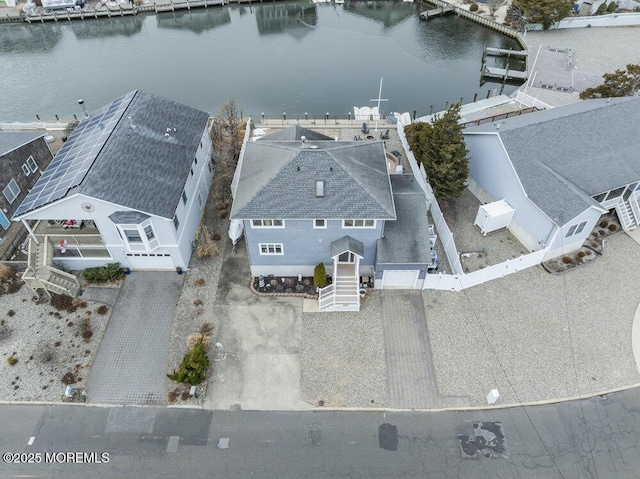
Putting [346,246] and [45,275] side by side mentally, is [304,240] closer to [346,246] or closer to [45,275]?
[346,246]

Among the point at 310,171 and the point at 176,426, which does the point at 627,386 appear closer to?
the point at 310,171

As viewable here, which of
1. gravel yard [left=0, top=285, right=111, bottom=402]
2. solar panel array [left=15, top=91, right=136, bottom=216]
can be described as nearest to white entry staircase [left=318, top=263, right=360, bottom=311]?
gravel yard [left=0, top=285, right=111, bottom=402]

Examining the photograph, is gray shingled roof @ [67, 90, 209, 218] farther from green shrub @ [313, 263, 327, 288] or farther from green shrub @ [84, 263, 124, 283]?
green shrub @ [313, 263, 327, 288]

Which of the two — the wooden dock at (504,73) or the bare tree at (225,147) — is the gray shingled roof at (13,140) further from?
the wooden dock at (504,73)

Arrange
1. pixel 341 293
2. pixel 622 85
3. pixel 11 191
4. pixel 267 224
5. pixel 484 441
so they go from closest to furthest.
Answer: pixel 484 441, pixel 267 224, pixel 341 293, pixel 11 191, pixel 622 85

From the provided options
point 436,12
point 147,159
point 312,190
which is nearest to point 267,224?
point 312,190

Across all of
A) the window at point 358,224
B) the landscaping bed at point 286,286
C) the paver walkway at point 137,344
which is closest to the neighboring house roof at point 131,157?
the paver walkway at point 137,344
